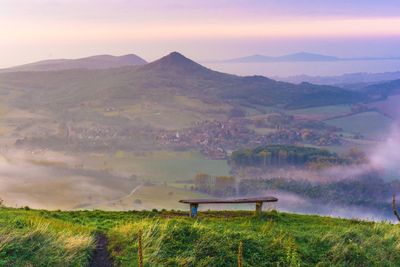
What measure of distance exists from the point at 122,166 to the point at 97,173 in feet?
29.7

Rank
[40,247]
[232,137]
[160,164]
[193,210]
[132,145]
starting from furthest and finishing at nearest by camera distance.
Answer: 1. [232,137]
2. [132,145]
3. [160,164]
4. [193,210]
5. [40,247]

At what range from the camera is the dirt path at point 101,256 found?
1032cm

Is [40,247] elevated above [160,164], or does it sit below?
above

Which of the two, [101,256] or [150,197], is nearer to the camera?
[101,256]

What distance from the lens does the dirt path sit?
10322 millimetres

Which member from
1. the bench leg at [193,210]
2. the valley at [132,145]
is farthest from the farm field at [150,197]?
the bench leg at [193,210]

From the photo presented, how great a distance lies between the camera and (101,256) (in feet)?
35.3

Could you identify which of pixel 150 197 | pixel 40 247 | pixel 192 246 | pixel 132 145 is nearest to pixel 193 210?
pixel 192 246

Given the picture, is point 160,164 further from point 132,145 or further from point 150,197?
point 150,197

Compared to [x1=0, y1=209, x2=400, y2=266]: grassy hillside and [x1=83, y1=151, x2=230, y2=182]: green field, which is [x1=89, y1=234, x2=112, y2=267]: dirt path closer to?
[x1=0, y1=209, x2=400, y2=266]: grassy hillside

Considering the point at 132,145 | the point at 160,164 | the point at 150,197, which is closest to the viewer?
the point at 150,197

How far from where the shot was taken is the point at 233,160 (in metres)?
127

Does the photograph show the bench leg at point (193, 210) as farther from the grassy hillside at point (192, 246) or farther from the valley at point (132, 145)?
the valley at point (132, 145)

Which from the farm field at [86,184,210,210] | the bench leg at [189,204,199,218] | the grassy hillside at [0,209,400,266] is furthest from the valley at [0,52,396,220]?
the grassy hillside at [0,209,400,266]
